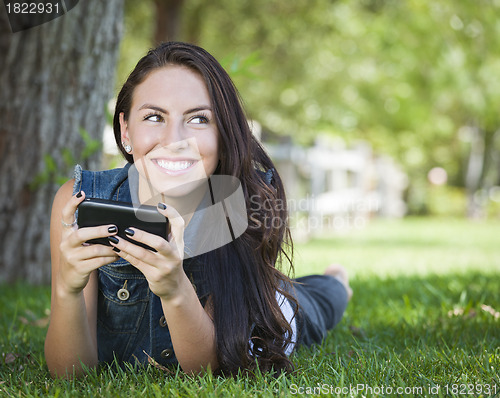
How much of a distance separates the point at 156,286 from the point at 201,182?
466 millimetres

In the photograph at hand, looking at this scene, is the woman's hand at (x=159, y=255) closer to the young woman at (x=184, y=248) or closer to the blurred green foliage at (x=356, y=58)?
the young woman at (x=184, y=248)

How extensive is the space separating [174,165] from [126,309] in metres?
0.57

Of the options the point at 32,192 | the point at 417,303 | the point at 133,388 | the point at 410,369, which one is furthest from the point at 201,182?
the point at 32,192

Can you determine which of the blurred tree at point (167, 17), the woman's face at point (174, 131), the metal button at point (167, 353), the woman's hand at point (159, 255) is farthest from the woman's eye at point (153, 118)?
the blurred tree at point (167, 17)

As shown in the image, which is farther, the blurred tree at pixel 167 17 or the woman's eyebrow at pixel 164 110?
the blurred tree at pixel 167 17

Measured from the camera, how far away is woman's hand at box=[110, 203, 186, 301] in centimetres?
154

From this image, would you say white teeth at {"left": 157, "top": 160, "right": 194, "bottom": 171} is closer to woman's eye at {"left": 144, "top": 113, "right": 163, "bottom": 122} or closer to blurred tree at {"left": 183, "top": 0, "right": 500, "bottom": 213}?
woman's eye at {"left": 144, "top": 113, "right": 163, "bottom": 122}

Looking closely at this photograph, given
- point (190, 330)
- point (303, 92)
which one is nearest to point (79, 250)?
point (190, 330)

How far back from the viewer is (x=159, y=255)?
1556mm

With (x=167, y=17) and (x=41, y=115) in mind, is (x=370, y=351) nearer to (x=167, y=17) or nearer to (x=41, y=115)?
(x=41, y=115)

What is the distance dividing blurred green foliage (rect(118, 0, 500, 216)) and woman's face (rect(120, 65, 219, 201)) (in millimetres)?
5729

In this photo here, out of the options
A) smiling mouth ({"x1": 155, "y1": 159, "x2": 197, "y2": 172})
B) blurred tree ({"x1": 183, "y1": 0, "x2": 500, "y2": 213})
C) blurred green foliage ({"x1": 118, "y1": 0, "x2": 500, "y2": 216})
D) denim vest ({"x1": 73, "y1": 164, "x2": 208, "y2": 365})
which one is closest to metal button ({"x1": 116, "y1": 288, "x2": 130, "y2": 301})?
denim vest ({"x1": 73, "y1": 164, "x2": 208, "y2": 365})

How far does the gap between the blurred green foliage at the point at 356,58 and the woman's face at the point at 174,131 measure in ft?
18.8

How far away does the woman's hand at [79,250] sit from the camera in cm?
158
